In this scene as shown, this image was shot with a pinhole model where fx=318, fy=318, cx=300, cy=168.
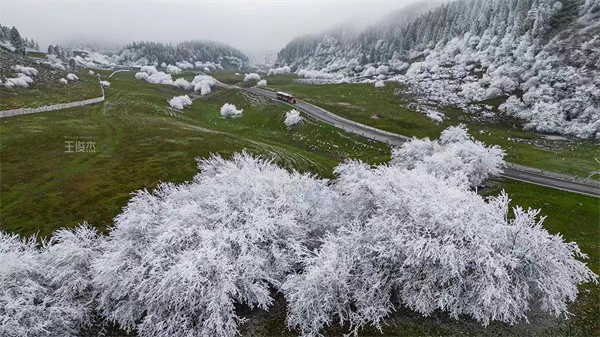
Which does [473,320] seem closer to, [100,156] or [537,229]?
[537,229]

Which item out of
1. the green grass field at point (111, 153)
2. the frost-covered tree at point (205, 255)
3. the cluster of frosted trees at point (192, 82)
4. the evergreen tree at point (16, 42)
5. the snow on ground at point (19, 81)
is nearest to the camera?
the frost-covered tree at point (205, 255)

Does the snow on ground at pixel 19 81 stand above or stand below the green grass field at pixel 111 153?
above

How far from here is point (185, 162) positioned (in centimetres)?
5544

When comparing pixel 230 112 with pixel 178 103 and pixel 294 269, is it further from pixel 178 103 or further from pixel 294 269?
pixel 294 269

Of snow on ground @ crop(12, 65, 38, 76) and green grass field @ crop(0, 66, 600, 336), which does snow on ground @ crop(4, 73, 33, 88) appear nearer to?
snow on ground @ crop(12, 65, 38, 76)

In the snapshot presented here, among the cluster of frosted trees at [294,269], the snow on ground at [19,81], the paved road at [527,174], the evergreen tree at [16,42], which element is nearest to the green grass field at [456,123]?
the paved road at [527,174]

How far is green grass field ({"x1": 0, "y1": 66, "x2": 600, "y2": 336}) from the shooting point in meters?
23.1

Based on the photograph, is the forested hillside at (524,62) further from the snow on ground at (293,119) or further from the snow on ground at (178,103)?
the snow on ground at (178,103)

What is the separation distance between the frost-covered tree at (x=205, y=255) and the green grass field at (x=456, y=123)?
5953cm

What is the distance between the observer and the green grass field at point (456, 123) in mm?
65250

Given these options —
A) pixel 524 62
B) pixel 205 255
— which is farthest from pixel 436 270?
pixel 524 62

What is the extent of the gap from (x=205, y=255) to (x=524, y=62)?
141634 mm

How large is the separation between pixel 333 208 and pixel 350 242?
5532mm

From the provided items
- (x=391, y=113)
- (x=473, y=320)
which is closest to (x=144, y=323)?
(x=473, y=320)
